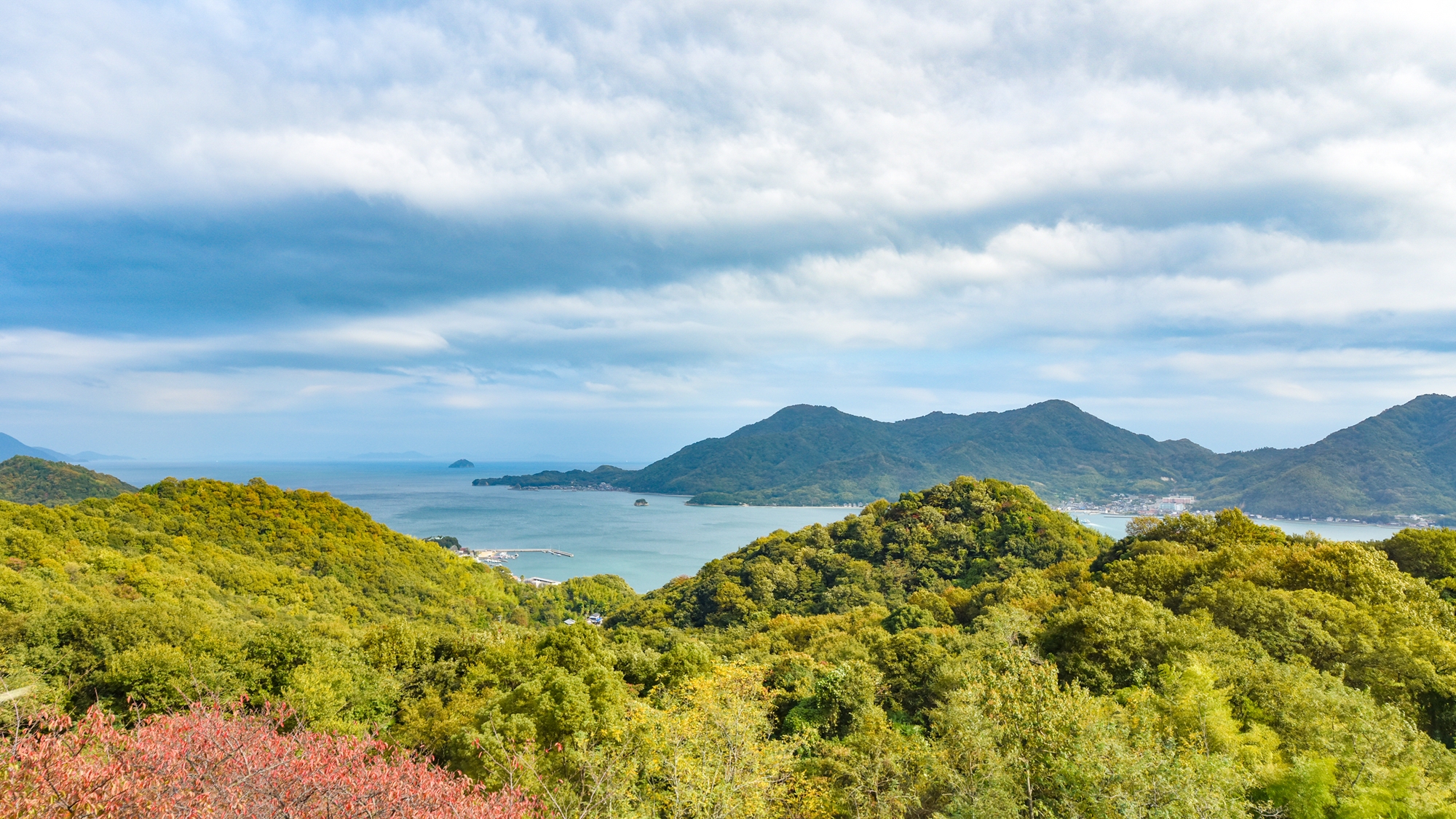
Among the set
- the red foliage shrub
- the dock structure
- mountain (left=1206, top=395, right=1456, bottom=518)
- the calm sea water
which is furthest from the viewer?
mountain (left=1206, top=395, right=1456, bottom=518)

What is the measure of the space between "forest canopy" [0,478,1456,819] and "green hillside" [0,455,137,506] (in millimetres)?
49748

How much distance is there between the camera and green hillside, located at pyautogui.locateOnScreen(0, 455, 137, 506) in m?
68.4

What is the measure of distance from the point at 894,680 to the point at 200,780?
17531 mm

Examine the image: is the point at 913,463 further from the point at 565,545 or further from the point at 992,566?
the point at 992,566

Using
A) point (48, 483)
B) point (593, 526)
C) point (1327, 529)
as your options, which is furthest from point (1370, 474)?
point (48, 483)

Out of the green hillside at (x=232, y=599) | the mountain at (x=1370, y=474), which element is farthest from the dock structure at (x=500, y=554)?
the mountain at (x=1370, y=474)

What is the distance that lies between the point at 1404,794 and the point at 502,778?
14435 millimetres

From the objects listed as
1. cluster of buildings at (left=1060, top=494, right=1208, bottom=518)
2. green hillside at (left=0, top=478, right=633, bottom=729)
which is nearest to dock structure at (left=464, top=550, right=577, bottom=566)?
green hillside at (left=0, top=478, right=633, bottom=729)

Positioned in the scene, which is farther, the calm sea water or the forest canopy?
the calm sea water

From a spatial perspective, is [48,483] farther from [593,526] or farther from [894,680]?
[894,680]

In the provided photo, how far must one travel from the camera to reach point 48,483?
7200 centimetres

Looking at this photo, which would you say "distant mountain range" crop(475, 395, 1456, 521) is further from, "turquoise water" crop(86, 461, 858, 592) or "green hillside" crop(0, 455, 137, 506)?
"green hillside" crop(0, 455, 137, 506)

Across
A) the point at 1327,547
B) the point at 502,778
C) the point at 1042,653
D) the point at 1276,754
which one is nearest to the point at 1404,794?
the point at 1276,754

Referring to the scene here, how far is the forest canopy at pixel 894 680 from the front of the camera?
9.36m
